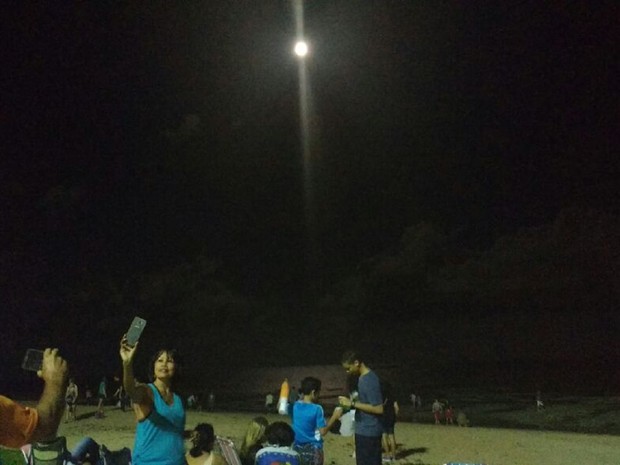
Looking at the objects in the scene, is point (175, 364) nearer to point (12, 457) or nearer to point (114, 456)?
point (12, 457)

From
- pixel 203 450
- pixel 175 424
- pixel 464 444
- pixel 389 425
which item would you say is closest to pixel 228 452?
pixel 203 450

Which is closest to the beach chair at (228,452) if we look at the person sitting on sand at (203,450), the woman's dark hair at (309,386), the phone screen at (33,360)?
the person sitting on sand at (203,450)

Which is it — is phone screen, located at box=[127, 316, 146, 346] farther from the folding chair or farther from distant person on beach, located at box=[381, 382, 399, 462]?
distant person on beach, located at box=[381, 382, 399, 462]

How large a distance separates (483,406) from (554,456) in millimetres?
21614

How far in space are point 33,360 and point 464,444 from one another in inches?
530

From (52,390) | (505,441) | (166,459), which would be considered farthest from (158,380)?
(505,441)

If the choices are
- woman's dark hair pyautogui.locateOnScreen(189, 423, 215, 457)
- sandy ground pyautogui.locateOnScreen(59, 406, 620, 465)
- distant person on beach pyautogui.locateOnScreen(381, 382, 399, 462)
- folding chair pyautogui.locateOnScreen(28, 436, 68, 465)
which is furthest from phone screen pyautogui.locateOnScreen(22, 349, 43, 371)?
sandy ground pyautogui.locateOnScreen(59, 406, 620, 465)

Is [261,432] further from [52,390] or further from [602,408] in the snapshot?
[602,408]

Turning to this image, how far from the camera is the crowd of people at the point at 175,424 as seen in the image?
2133mm

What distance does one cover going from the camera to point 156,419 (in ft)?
11.9

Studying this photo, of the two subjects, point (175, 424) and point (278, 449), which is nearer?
point (175, 424)

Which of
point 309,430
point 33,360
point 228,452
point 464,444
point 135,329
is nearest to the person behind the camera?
point 33,360

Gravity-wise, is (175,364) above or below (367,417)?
above

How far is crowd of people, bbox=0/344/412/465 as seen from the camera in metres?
2.13
